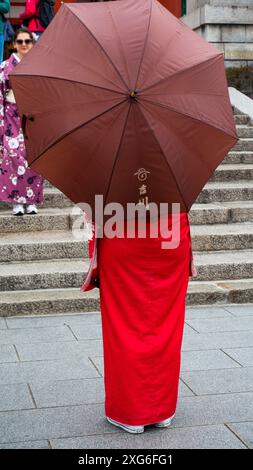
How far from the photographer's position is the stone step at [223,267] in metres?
7.68

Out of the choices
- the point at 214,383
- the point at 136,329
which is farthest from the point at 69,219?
the point at 136,329

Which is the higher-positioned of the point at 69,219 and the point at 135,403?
the point at 69,219

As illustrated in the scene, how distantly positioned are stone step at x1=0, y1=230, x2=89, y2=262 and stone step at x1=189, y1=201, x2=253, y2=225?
53.4 inches

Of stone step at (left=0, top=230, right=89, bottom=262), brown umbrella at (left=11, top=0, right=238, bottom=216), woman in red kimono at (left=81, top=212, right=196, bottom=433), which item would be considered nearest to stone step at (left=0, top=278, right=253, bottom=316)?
stone step at (left=0, top=230, right=89, bottom=262)

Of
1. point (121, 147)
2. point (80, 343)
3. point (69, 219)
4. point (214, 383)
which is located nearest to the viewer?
point (121, 147)

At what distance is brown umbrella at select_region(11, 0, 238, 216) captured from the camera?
4031 mm

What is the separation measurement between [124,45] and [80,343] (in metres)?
2.69

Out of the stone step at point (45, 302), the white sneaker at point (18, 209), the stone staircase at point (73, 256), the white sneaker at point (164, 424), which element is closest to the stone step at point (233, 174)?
the stone staircase at point (73, 256)

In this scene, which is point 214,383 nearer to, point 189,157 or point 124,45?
point 189,157

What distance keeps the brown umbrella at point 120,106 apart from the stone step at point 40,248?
3581 millimetres

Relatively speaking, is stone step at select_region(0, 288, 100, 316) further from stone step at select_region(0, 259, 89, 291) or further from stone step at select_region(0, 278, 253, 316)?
stone step at select_region(0, 259, 89, 291)

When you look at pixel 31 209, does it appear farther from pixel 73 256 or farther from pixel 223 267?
pixel 223 267

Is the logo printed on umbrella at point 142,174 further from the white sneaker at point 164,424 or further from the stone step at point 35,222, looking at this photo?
the stone step at point 35,222
